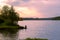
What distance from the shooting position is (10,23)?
301 feet

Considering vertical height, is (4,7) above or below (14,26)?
above

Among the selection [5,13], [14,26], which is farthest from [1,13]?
[14,26]

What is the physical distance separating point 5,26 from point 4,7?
23.5 feet

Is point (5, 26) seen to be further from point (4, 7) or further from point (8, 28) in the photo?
point (4, 7)

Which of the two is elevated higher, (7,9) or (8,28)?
(7,9)

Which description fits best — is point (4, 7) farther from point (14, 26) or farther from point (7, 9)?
point (14, 26)

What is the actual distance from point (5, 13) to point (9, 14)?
1624 mm

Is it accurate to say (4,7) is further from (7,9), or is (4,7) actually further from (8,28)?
(8,28)

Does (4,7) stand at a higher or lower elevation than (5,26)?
higher

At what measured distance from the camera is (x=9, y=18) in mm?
92062

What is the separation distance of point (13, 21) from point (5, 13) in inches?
170

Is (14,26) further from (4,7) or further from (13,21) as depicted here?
(4,7)

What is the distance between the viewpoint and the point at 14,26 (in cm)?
9062

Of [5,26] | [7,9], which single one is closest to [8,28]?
[5,26]
